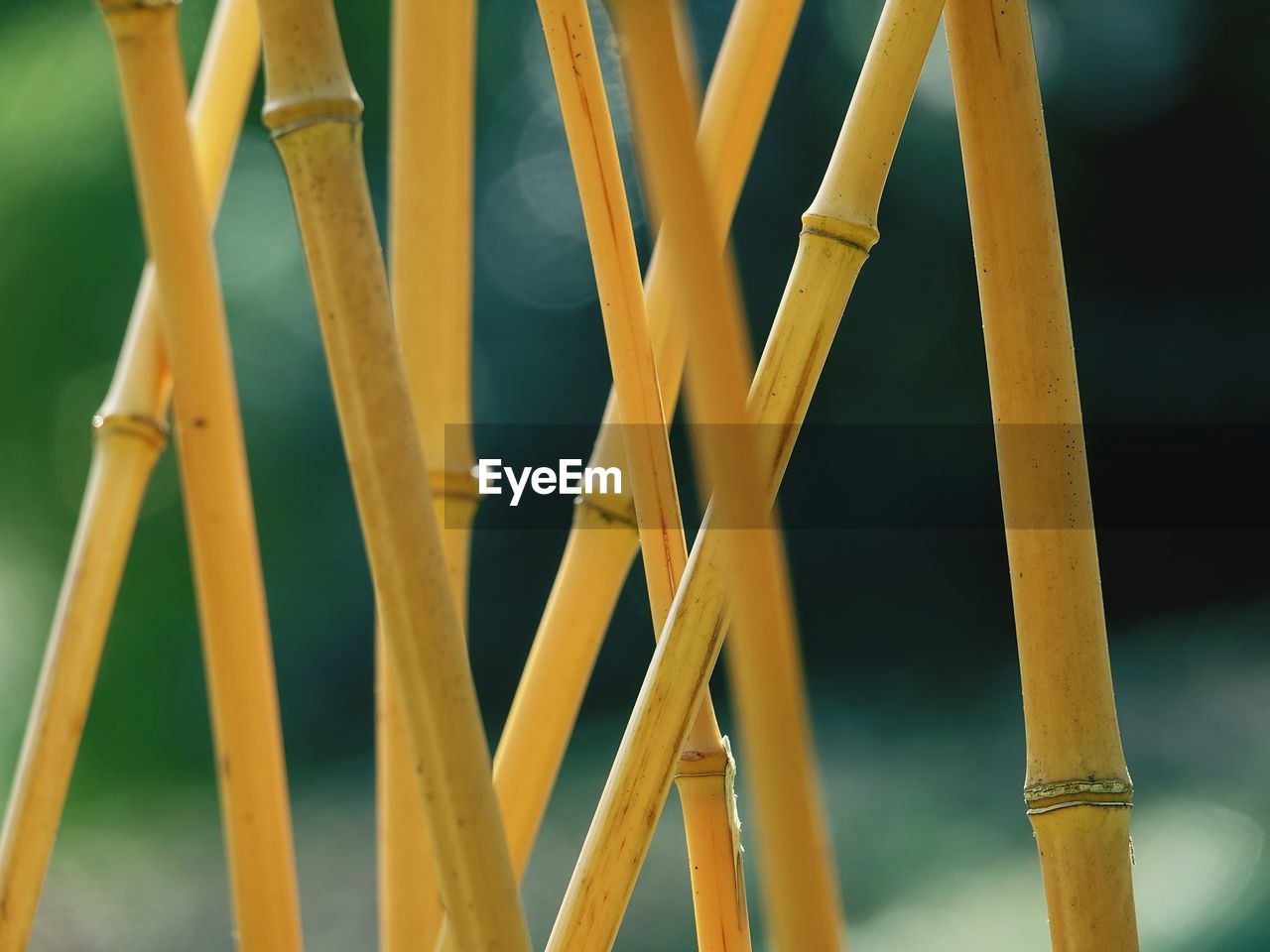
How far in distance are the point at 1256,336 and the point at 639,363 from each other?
1.06 meters

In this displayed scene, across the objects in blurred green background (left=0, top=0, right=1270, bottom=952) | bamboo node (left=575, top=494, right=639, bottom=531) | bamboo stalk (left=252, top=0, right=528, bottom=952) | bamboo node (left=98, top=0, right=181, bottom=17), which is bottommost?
bamboo stalk (left=252, top=0, right=528, bottom=952)

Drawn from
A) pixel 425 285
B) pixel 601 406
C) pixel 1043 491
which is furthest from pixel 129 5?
pixel 601 406

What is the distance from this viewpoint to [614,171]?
28 cm

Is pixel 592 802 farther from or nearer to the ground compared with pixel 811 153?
nearer to the ground

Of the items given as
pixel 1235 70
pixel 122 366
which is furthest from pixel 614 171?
pixel 1235 70

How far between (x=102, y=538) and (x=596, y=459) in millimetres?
115

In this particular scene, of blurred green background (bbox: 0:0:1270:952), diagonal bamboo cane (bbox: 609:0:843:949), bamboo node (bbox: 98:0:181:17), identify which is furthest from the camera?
blurred green background (bbox: 0:0:1270:952)

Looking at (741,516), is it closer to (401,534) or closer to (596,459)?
(401,534)

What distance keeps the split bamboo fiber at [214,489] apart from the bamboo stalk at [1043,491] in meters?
0.14

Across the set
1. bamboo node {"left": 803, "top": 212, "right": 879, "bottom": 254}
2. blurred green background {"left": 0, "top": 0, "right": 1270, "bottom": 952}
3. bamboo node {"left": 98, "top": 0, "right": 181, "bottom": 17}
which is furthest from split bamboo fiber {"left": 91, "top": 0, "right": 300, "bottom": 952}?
blurred green background {"left": 0, "top": 0, "right": 1270, "bottom": 952}

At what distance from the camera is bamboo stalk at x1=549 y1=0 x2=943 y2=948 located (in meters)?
0.23

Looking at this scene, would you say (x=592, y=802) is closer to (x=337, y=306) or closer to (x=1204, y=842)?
(x=1204, y=842)

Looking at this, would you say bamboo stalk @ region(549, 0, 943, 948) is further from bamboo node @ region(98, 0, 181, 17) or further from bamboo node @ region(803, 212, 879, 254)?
bamboo node @ region(98, 0, 181, 17)

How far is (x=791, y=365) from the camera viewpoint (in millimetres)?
241
